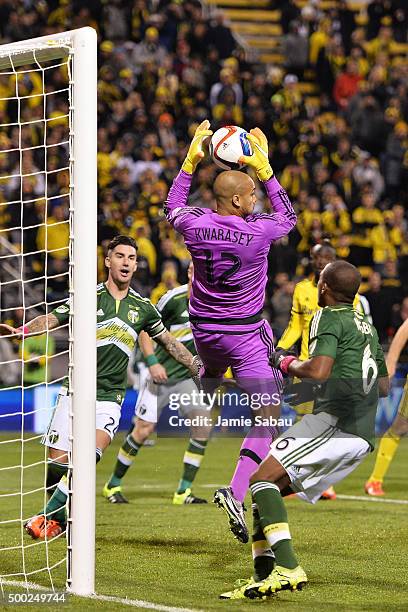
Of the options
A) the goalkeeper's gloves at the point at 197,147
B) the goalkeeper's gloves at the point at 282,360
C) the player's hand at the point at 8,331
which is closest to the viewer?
the goalkeeper's gloves at the point at 282,360

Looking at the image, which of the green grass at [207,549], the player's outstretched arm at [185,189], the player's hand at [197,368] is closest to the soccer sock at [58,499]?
the green grass at [207,549]

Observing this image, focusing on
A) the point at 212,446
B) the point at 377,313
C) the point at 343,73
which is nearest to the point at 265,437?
the point at 212,446

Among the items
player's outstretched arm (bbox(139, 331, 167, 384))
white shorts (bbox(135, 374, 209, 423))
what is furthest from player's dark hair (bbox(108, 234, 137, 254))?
player's outstretched arm (bbox(139, 331, 167, 384))

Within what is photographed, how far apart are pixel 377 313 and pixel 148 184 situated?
4105 millimetres

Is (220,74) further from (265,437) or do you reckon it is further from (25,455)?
(265,437)

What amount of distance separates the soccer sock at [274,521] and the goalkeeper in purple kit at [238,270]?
0.75m

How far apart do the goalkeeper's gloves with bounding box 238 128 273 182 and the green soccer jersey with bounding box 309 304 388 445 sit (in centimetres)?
115

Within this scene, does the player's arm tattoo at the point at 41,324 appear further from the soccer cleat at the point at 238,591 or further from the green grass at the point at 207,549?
the soccer cleat at the point at 238,591

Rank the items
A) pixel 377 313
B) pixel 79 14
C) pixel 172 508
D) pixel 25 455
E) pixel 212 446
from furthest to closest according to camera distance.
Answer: pixel 79 14 → pixel 377 313 → pixel 212 446 → pixel 25 455 → pixel 172 508

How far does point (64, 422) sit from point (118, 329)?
3.08 ft

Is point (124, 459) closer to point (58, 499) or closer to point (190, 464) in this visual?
point (190, 464)

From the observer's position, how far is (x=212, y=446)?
54.3 feet

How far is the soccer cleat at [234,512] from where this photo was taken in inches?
289

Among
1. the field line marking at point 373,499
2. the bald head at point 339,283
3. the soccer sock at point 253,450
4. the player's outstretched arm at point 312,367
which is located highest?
the bald head at point 339,283
